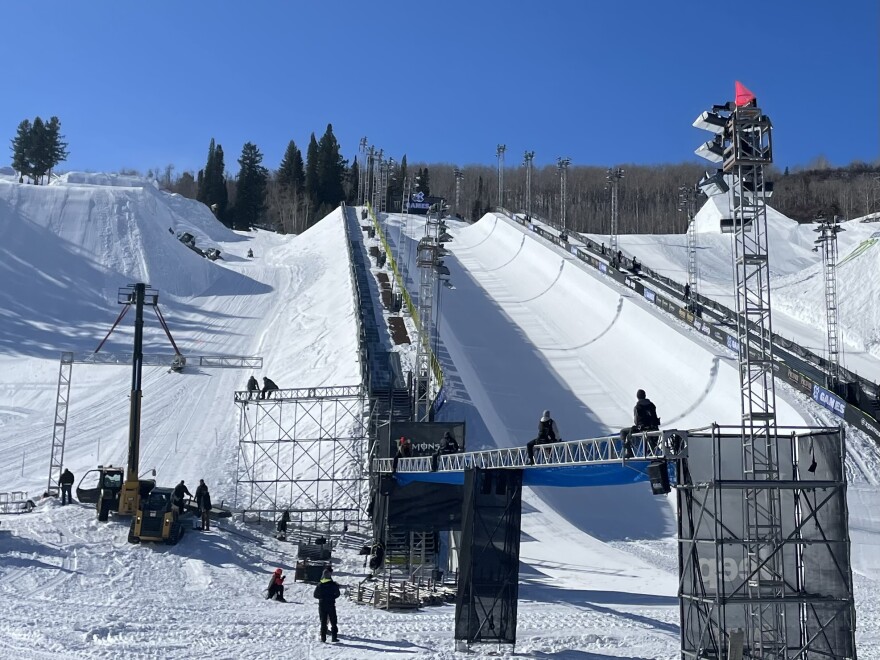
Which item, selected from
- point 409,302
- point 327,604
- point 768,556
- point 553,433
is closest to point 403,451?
Result: point 553,433

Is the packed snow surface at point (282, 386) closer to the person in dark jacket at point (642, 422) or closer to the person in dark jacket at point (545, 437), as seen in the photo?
the person in dark jacket at point (545, 437)

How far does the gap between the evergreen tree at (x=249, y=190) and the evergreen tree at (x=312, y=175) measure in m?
4.70

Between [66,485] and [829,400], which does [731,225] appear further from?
[66,485]

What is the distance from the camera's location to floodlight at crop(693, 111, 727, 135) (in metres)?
11.5

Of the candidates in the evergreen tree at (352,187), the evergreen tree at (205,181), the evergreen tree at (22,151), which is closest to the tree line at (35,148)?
the evergreen tree at (22,151)

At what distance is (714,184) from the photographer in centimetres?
1307

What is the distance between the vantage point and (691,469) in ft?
33.0

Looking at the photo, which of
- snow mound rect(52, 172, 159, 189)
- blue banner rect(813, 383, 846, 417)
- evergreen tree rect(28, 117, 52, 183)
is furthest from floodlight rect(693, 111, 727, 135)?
evergreen tree rect(28, 117, 52, 183)

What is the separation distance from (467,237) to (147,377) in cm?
4262

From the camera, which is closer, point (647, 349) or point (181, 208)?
point (647, 349)

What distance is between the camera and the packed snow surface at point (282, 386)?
43.8ft

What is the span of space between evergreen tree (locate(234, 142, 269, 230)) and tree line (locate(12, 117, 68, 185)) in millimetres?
17209

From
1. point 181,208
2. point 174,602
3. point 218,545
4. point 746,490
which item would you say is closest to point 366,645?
point 174,602

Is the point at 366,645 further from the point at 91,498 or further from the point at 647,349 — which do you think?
the point at 647,349
